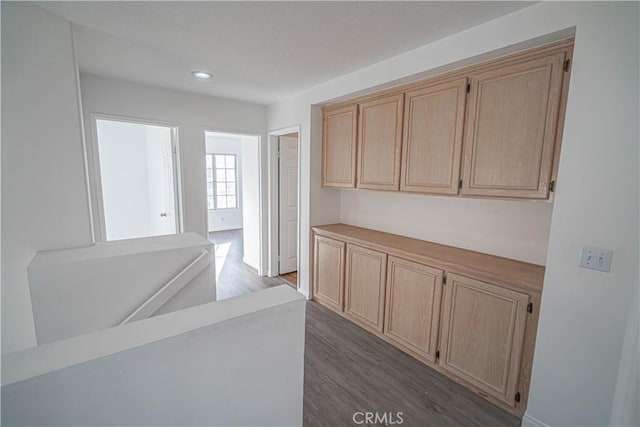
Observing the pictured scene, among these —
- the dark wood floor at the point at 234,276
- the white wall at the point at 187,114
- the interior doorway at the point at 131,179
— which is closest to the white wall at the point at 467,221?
the dark wood floor at the point at 234,276

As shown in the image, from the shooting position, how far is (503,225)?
2.17 metres

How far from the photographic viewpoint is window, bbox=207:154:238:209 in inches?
289

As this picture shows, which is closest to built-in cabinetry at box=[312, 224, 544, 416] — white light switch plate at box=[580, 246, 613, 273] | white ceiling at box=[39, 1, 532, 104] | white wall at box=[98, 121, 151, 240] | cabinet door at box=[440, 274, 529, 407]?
cabinet door at box=[440, 274, 529, 407]

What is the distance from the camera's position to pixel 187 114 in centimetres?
335

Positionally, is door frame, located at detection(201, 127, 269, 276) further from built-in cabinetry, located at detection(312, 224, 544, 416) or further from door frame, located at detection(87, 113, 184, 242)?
built-in cabinetry, located at detection(312, 224, 544, 416)

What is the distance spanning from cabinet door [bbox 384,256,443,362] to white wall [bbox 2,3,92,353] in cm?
248

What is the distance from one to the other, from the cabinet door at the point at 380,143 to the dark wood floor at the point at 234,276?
6.77 ft

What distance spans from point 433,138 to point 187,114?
278 centimetres

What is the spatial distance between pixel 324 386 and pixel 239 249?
4.09m

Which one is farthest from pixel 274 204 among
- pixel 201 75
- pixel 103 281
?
pixel 103 281

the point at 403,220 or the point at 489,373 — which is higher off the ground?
the point at 403,220

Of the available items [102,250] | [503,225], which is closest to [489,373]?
[503,225]

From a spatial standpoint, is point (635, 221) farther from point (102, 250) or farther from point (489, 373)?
point (102, 250)

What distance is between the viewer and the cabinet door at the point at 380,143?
250cm
